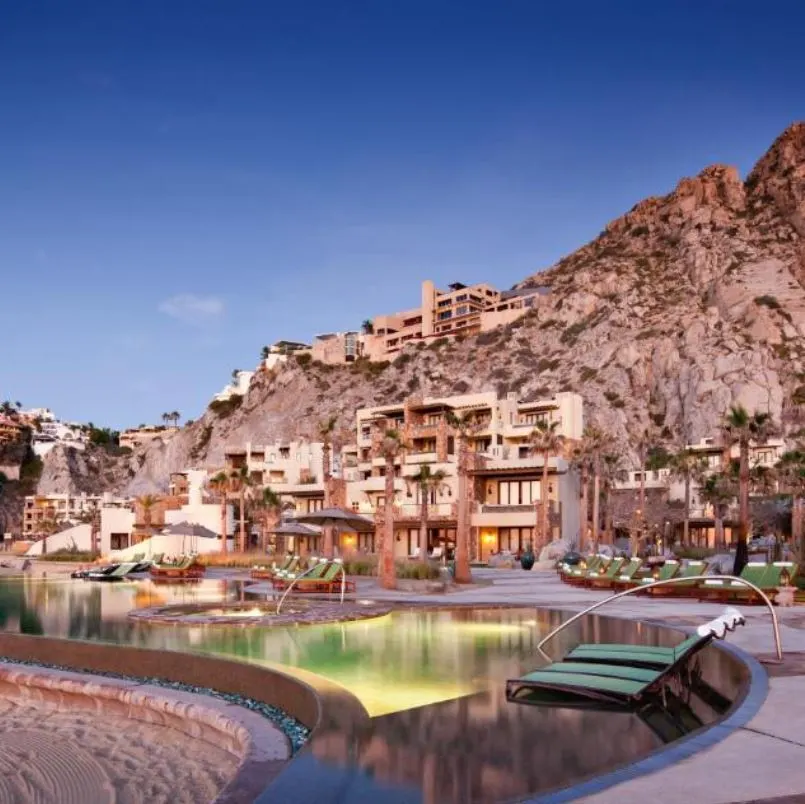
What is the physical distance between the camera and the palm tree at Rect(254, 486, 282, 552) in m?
55.3

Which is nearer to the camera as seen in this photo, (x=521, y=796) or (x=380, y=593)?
(x=521, y=796)

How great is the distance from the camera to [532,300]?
113062mm

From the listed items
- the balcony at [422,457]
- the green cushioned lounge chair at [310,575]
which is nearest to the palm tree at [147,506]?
the balcony at [422,457]

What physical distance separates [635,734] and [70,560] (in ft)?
158

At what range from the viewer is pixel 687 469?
165 ft

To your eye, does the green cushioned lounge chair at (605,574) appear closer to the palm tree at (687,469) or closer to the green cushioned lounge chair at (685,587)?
the green cushioned lounge chair at (685,587)

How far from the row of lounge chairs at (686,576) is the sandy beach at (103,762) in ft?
31.9

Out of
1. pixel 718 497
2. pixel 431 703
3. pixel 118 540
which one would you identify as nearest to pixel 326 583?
pixel 431 703


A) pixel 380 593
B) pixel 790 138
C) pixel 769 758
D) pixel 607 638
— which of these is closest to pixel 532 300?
pixel 790 138

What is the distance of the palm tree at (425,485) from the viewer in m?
42.7

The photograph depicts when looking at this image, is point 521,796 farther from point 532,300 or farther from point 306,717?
point 532,300

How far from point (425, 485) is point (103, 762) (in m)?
36.5

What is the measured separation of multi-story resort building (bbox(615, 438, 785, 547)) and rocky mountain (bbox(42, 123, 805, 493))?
40.0 feet

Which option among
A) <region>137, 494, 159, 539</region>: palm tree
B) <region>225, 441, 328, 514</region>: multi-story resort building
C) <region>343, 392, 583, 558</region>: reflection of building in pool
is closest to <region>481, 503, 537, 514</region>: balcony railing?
<region>343, 392, 583, 558</region>: reflection of building in pool
